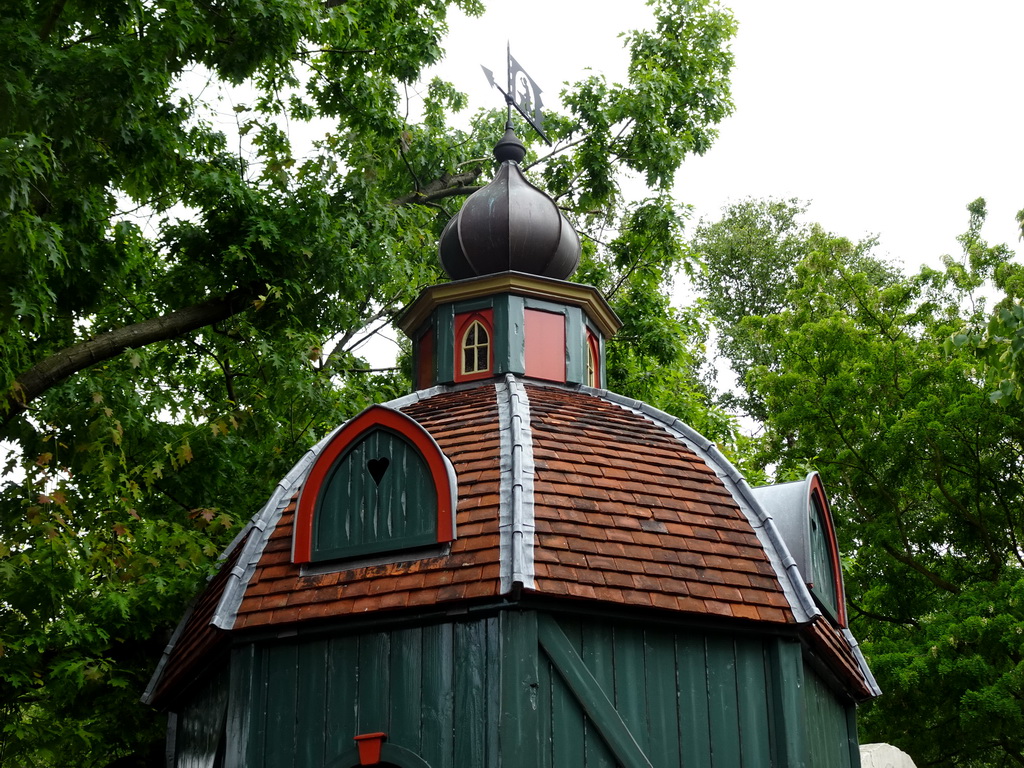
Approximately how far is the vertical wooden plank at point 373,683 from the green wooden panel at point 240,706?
2.71 feet

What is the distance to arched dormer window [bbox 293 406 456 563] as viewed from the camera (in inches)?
346

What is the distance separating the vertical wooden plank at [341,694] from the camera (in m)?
8.24

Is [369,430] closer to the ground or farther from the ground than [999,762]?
farther from the ground

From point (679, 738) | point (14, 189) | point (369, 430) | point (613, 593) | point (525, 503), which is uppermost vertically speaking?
point (14, 189)

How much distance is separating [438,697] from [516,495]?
60.4 inches

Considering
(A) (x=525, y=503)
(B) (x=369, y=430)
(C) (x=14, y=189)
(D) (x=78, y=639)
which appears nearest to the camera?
(C) (x=14, y=189)

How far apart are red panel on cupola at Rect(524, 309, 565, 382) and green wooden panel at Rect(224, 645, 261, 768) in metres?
4.10

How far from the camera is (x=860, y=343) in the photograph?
19.0 metres

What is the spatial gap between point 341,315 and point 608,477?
5.22m

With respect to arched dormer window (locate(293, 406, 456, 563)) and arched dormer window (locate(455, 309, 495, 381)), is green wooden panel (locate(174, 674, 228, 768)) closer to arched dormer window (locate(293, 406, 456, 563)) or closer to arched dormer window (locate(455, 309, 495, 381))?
arched dormer window (locate(293, 406, 456, 563))

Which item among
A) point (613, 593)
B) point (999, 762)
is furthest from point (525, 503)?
point (999, 762)

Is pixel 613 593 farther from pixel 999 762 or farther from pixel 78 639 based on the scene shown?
pixel 999 762

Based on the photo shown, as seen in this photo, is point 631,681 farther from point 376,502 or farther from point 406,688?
point 376,502

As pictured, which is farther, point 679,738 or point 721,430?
point 721,430
